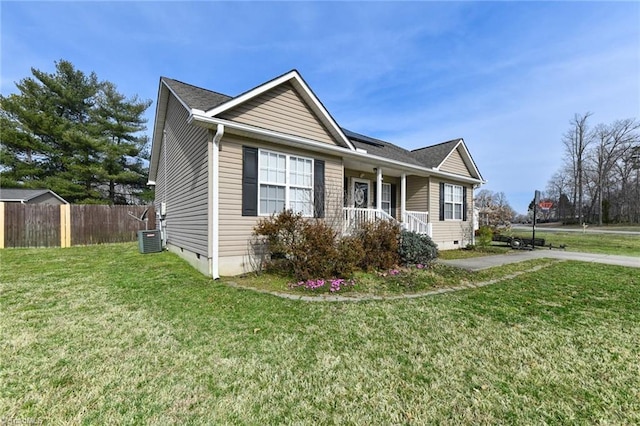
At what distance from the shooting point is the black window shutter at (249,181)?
6.88 m

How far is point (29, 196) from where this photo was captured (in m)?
19.4

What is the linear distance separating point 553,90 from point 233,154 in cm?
1561

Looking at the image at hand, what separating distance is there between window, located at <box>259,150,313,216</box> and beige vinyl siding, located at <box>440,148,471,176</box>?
7.71 metres

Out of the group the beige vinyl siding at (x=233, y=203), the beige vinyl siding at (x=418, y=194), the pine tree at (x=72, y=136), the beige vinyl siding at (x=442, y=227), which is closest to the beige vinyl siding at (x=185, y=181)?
the beige vinyl siding at (x=233, y=203)

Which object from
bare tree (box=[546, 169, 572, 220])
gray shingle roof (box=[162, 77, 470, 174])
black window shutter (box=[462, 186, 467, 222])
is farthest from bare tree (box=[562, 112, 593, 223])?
gray shingle roof (box=[162, 77, 470, 174])

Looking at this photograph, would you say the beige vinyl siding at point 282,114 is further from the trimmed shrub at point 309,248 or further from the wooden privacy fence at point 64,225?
the wooden privacy fence at point 64,225

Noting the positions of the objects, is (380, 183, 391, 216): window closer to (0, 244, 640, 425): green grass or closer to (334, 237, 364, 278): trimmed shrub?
(334, 237, 364, 278): trimmed shrub

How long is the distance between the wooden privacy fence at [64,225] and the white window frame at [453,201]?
1607 centimetres

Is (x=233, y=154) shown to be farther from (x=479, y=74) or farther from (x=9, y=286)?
(x=479, y=74)

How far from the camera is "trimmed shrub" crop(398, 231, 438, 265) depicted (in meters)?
7.75

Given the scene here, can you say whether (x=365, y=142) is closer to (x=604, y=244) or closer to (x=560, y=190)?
(x=604, y=244)

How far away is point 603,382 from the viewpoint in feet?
8.41

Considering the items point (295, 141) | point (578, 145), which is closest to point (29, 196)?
point (295, 141)

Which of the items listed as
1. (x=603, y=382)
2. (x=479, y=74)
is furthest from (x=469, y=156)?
(x=603, y=382)
